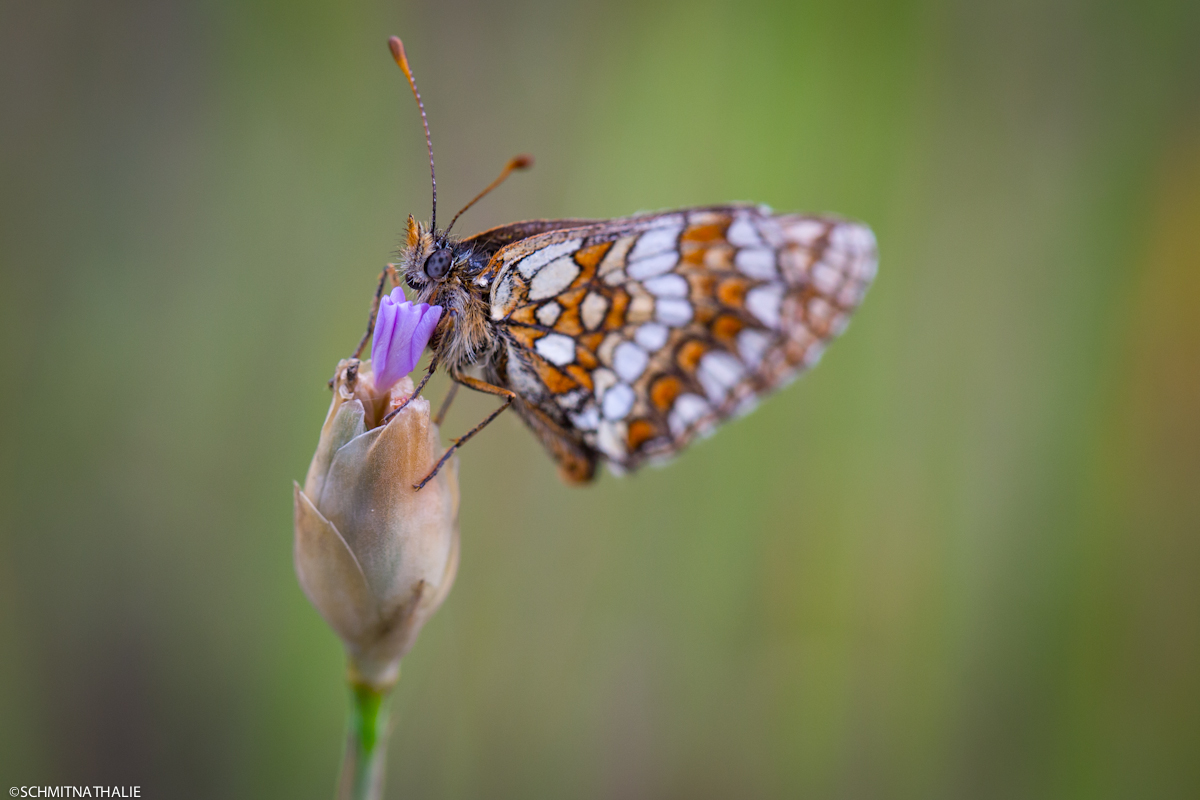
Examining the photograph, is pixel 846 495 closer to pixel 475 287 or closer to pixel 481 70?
pixel 475 287

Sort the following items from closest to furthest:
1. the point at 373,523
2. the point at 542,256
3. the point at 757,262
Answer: the point at 373,523 → the point at 542,256 → the point at 757,262

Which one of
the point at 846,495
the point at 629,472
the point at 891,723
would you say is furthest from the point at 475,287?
the point at 891,723

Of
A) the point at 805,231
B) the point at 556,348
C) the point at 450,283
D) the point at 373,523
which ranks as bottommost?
the point at 373,523

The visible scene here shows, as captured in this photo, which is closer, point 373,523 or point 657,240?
point 373,523

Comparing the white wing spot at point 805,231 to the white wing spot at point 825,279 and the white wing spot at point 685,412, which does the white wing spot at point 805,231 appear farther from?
the white wing spot at point 685,412

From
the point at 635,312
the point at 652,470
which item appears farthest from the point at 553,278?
the point at 652,470

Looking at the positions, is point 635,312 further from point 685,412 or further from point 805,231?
point 805,231

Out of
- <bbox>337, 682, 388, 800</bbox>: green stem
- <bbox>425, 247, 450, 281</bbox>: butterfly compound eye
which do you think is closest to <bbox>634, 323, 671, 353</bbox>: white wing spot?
<bbox>425, 247, 450, 281</bbox>: butterfly compound eye

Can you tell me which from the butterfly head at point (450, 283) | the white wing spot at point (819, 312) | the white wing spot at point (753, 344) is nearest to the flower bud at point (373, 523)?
the butterfly head at point (450, 283)

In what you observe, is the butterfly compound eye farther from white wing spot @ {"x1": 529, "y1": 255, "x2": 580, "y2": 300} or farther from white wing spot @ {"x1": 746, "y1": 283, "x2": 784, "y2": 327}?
white wing spot @ {"x1": 746, "y1": 283, "x2": 784, "y2": 327}
